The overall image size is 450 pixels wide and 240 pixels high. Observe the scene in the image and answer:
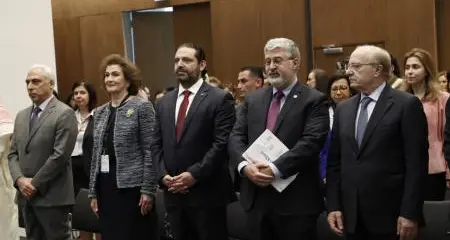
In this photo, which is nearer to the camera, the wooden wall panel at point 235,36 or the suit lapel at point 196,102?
the suit lapel at point 196,102

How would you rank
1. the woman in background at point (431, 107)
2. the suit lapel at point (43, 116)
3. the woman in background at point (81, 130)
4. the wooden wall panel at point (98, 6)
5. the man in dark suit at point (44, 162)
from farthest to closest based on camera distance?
1. the wooden wall panel at point (98, 6)
2. the woman in background at point (81, 130)
3. the suit lapel at point (43, 116)
4. the man in dark suit at point (44, 162)
5. the woman in background at point (431, 107)

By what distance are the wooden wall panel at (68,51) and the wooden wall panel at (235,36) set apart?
2.93m

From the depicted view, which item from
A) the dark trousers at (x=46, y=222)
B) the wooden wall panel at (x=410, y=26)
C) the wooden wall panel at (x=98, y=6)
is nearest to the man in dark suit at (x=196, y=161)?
the dark trousers at (x=46, y=222)

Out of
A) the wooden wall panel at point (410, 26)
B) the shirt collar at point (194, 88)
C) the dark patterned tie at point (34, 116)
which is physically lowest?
the dark patterned tie at point (34, 116)

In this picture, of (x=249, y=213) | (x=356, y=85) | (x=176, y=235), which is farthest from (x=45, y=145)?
(x=356, y=85)

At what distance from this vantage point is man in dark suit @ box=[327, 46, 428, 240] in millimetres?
3443

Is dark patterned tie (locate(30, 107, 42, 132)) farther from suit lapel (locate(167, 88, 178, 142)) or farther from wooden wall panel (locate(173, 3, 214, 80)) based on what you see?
wooden wall panel (locate(173, 3, 214, 80))

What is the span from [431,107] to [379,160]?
5.22 ft

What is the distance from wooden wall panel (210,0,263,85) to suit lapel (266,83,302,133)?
6.01 meters

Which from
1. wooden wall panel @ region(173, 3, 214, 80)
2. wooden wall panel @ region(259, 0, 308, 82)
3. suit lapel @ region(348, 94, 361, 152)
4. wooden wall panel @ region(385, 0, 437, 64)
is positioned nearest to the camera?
suit lapel @ region(348, 94, 361, 152)

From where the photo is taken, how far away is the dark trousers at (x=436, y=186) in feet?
16.3

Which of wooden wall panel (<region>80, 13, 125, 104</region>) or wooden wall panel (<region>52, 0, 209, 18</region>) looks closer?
wooden wall panel (<region>52, 0, 209, 18</region>)

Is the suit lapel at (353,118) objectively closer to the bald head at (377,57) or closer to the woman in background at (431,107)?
the bald head at (377,57)

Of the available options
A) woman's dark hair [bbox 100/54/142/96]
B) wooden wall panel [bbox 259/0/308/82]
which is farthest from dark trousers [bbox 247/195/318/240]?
wooden wall panel [bbox 259/0/308/82]
